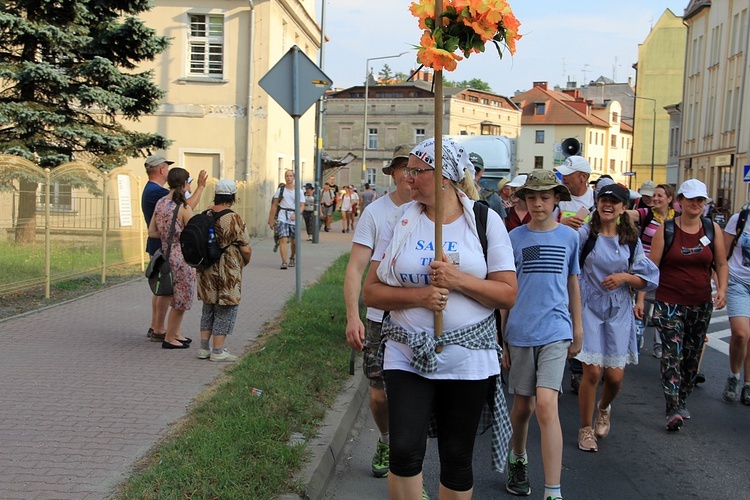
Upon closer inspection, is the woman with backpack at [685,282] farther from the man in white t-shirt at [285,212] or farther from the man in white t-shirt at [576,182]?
the man in white t-shirt at [285,212]

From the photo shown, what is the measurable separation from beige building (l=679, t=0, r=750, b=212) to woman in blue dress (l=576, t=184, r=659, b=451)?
32.0 meters

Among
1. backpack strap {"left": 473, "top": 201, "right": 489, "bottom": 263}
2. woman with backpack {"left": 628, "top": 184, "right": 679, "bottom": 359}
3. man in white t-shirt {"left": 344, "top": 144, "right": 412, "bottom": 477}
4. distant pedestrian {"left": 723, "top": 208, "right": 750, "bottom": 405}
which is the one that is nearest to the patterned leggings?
distant pedestrian {"left": 723, "top": 208, "right": 750, "bottom": 405}

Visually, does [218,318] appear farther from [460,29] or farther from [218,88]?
[218,88]

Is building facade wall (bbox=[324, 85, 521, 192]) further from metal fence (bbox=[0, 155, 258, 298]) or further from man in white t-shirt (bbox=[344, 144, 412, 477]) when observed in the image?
man in white t-shirt (bbox=[344, 144, 412, 477])

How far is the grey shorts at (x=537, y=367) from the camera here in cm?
495

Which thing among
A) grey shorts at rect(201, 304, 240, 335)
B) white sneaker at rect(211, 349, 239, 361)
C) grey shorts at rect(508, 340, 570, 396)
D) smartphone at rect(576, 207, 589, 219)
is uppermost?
smartphone at rect(576, 207, 589, 219)

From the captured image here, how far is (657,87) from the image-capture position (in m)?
73.3

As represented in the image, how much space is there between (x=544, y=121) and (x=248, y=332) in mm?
94359

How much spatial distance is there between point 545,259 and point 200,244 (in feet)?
11.2

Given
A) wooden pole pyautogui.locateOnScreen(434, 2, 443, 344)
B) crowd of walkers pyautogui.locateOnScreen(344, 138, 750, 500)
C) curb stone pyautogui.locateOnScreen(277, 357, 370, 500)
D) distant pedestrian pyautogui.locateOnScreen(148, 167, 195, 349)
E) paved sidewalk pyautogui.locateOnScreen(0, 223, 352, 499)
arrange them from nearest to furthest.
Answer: wooden pole pyautogui.locateOnScreen(434, 2, 443, 344) → crowd of walkers pyautogui.locateOnScreen(344, 138, 750, 500) → paved sidewalk pyautogui.locateOnScreen(0, 223, 352, 499) → curb stone pyautogui.locateOnScreen(277, 357, 370, 500) → distant pedestrian pyautogui.locateOnScreen(148, 167, 195, 349)

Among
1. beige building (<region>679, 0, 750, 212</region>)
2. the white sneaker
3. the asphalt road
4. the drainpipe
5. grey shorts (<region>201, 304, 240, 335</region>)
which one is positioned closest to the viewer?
the asphalt road

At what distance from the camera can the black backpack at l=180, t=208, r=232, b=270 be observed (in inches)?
291

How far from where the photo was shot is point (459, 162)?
152 inches

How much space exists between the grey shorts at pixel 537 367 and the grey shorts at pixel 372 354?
78 centimetres
